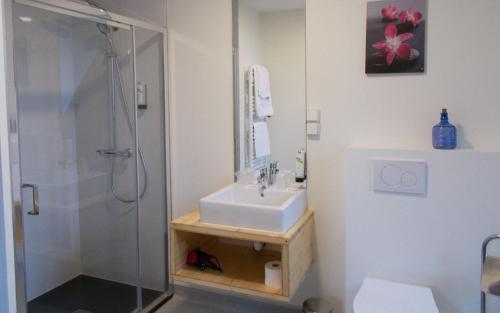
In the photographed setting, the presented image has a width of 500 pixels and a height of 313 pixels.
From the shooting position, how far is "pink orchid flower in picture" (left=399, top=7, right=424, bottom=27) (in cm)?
201

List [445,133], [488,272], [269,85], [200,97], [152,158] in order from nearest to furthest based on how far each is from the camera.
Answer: [488,272], [445,133], [269,85], [200,97], [152,158]

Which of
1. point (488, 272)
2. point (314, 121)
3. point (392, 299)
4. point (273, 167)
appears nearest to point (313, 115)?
point (314, 121)

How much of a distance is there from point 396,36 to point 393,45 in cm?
5

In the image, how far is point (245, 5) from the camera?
7.99 ft

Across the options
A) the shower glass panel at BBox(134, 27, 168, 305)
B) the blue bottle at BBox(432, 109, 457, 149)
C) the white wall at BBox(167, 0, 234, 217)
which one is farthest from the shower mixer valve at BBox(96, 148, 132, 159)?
the blue bottle at BBox(432, 109, 457, 149)

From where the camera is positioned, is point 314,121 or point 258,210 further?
point 314,121

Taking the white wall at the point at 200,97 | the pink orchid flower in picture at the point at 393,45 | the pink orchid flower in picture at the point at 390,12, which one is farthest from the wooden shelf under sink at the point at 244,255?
the pink orchid flower in picture at the point at 390,12

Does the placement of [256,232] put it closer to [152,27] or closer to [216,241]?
[216,241]

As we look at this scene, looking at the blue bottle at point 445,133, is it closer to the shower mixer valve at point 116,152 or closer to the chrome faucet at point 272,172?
the chrome faucet at point 272,172

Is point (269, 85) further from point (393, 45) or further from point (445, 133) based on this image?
point (445, 133)

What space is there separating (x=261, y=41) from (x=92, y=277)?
2.01 metres

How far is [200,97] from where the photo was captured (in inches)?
104

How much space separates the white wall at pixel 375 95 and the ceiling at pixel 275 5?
0.08m

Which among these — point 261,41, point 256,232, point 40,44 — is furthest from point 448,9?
point 40,44
